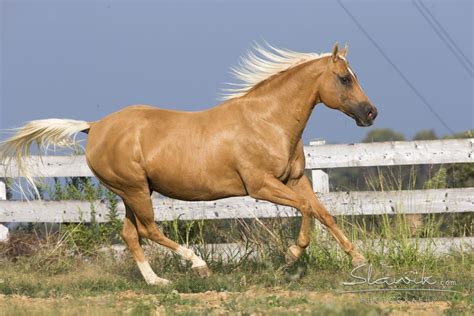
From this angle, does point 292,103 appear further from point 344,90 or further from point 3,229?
point 3,229

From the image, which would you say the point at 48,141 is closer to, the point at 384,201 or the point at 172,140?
the point at 172,140

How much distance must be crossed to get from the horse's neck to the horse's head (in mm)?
215

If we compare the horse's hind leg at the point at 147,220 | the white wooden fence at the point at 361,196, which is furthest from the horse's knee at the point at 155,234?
the white wooden fence at the point at 361,196

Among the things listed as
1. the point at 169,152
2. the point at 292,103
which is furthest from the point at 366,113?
the point at 169,152

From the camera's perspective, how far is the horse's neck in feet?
30.9

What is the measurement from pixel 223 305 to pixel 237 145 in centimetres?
239

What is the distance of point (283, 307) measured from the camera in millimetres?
7324

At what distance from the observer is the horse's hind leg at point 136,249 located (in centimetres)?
969

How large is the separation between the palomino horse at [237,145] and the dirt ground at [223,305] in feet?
3.99

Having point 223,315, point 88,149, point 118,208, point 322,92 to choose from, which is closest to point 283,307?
point 223,315

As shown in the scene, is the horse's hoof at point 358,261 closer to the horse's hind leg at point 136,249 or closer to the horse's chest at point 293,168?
the horse's chest at point 293,168

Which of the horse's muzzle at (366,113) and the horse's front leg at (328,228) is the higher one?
the horse's muzzle at (366,113)

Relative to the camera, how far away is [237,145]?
938 centimetres

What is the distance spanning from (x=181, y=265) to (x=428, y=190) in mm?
3354
